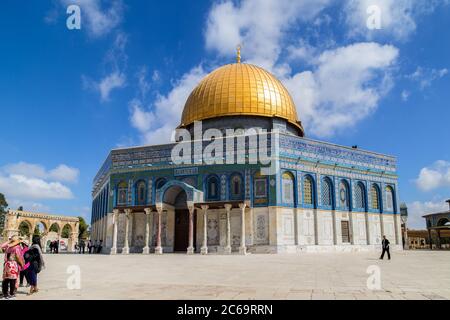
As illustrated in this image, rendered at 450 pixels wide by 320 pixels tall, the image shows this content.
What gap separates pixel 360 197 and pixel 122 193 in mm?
17417

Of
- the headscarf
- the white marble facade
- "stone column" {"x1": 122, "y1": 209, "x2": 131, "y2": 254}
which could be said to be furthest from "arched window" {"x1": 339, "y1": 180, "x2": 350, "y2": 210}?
the headscarf

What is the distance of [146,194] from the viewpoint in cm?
2855

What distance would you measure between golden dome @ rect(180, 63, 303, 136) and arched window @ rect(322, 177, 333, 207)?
A: 18.8 ft

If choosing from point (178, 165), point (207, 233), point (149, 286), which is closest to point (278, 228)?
point (207, 233)

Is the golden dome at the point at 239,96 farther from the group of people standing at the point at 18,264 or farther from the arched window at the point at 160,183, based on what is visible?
the group of people standing at the point at 18,264

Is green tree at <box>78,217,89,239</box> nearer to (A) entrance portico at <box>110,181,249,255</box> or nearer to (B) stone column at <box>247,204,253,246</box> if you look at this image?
(A) entrance portico at <box>110,181,249,255</box>

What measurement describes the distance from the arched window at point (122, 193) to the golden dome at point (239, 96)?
6615 mm

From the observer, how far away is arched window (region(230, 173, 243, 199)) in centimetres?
2601

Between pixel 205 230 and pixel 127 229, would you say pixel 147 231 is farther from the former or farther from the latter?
pixel 205 230

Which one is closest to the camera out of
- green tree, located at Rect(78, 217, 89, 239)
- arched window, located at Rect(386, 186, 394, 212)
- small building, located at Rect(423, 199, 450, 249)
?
arched window, located at Rect(386, 186, 394, 212)
